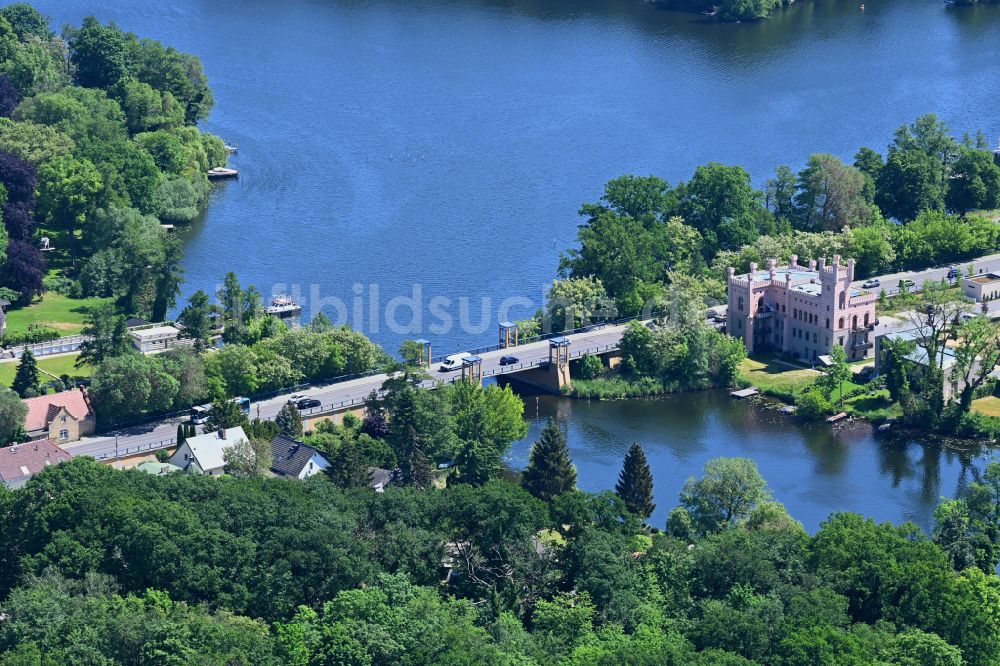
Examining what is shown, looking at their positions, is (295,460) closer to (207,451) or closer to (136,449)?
(207,451)

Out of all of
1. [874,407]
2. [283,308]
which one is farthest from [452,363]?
[874,407]

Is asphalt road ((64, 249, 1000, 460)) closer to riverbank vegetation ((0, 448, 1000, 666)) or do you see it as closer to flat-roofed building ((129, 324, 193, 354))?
flat-roofed building ((129, 324, 193, 354))

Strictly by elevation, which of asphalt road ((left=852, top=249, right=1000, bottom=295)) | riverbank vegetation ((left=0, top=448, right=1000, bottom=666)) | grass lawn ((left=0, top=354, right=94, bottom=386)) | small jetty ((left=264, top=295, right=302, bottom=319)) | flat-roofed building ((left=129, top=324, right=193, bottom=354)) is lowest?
riverbank vegetation ((left=0, top=448, right=1000, bottom=666))

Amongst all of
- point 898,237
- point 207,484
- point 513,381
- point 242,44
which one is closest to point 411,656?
point 207,484

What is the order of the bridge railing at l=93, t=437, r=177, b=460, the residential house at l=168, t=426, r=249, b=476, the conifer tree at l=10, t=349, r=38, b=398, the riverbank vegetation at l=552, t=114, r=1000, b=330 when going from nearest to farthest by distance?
1. the residential house at l=168, t=426, r=249, b=476
2. the bridge railing at l=93, t=437, r=177, b=460
3. the conifer tree at l=10, t=349, r=38, b=398
4. the riverbank vegetation at l=552, t=114, r=1000, b=330

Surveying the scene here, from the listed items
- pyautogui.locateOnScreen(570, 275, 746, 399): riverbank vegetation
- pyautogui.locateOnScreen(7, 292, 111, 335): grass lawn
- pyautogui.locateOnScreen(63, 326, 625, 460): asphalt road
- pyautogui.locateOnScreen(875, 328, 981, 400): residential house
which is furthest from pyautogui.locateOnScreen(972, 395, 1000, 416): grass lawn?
pyautogui.locateOnScreen(7, 292, 111, 335): grass lawn

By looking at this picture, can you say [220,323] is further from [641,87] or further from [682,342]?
[641,87]
